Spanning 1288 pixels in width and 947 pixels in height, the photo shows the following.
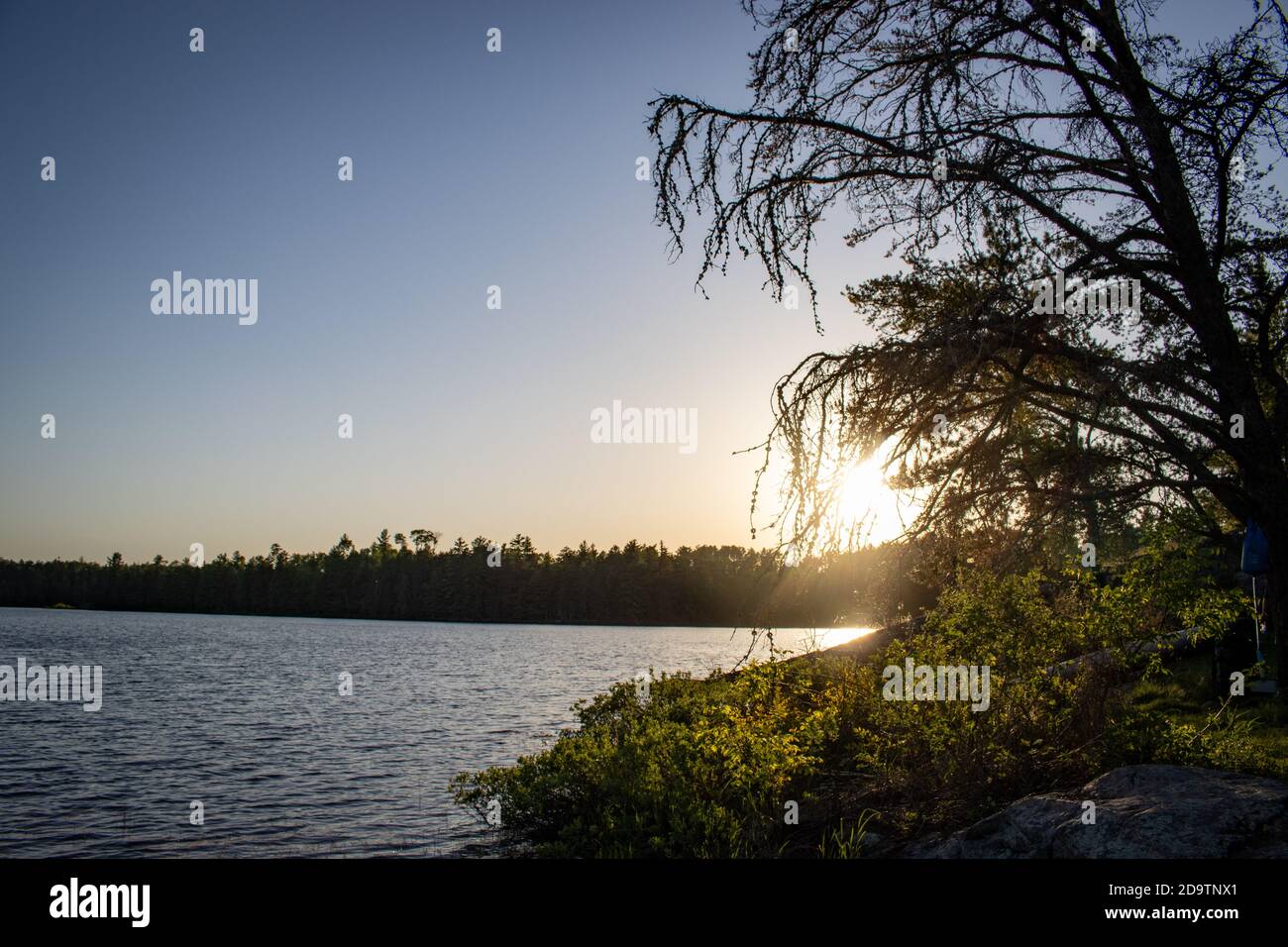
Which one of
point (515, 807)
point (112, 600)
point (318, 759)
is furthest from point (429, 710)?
point (112, 600)

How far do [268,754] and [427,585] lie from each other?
12759 cm

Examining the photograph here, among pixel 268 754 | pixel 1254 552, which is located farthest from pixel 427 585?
pixel 1254 552

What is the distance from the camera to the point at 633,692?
1928 cm

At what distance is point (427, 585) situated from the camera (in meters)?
145

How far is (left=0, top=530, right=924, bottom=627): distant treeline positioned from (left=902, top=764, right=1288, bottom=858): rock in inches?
4187

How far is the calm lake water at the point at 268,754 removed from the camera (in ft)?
44.9

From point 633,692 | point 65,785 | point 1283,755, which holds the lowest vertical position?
point 65,785

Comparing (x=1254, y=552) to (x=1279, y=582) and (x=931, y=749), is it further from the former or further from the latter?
(x=931, y=749)

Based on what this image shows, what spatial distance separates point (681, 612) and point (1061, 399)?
13326 centimetres

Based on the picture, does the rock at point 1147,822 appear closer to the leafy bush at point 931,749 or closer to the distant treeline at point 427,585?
the leafy bush at point 931,749
